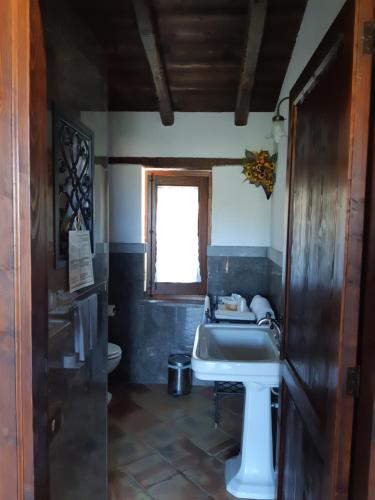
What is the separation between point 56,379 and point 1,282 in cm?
67

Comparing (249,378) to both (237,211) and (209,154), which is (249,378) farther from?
(209,154)

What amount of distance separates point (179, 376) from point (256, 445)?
1228 mm

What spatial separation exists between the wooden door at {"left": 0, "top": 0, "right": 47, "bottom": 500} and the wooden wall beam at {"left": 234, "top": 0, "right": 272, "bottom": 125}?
161cm

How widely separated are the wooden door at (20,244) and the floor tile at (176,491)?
1.47m

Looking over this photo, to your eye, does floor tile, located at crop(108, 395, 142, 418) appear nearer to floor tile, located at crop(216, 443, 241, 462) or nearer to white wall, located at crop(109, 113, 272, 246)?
floor tile, located at crop(216, 443, 241, 462)

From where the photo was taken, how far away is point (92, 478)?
5.86 feet

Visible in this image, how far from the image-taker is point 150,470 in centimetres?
234

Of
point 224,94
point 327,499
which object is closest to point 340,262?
point 327,499

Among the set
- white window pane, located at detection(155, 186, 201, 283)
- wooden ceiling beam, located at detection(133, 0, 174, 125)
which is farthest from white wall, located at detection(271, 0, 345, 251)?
wooden ceiling beam, located at detection(133, 0, 174, 125)

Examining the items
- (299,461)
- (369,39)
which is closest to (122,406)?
(299,461)

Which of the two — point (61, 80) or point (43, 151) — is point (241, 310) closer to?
point (61, 80)

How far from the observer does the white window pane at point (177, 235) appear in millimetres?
3590

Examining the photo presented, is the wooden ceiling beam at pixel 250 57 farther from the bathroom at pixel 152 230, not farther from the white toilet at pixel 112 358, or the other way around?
the white toilet at pixel 112 358

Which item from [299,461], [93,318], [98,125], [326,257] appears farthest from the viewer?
[98,125]
